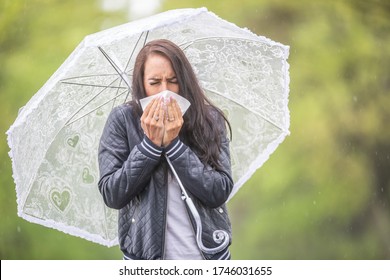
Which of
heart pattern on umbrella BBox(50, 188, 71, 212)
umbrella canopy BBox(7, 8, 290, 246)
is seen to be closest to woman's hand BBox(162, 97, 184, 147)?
umbrella canopy BBox(7, 8, 290, 246)

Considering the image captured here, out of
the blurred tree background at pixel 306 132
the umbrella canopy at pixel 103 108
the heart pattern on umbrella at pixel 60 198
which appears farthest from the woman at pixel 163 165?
the blurred tree background at pixel 306 132

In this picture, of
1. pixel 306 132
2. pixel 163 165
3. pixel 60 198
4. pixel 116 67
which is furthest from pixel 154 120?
pixel 306 132

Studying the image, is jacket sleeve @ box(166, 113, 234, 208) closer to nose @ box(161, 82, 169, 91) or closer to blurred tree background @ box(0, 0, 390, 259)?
nose @ box(161, 82, 169, 91)

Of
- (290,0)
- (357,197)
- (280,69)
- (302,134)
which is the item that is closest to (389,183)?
(357,197)

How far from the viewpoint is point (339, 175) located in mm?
3531

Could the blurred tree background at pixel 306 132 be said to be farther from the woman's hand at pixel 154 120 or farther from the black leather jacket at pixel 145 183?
the woman's hand at pixel 154 120

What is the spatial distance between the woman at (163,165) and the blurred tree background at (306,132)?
1700 millimetres

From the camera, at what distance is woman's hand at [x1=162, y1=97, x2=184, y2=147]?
1.74 m

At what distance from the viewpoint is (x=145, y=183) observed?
1799 mm

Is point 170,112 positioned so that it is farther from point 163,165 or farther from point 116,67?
point 116,67

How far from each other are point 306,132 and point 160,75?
184 centimetres

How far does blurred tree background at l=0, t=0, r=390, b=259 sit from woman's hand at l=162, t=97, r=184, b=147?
1864 mm

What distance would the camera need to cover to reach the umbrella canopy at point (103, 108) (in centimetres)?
211
